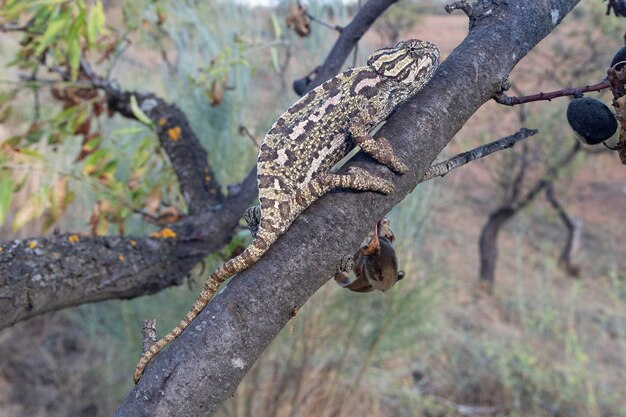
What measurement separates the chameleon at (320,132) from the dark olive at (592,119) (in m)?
0.36

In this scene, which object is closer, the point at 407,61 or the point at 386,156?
the point at 386,156

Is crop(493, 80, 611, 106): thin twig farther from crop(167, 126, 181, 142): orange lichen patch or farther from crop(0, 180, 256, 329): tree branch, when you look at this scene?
crop(167, 126, 181, 142): orange lichen patch

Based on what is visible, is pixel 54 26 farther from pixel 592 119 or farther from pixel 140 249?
pixel 592 119

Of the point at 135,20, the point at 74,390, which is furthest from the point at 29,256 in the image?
the point at 74,390

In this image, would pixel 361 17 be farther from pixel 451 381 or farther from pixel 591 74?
pixel 591 74

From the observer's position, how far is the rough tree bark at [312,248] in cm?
88

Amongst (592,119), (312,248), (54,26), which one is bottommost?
(312,248)

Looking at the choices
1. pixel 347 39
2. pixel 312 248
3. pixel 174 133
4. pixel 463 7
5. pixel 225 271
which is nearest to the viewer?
pixel 312 248

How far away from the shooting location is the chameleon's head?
1931 mm

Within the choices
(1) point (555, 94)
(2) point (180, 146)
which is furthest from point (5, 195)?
(1) point (555, 94)

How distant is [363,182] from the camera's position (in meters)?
1.09

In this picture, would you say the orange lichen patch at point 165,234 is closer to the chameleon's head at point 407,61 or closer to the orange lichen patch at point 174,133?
the orange lichen patch at point 174,133

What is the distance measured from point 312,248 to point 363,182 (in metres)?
0.17

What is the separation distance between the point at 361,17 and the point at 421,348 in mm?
4645
